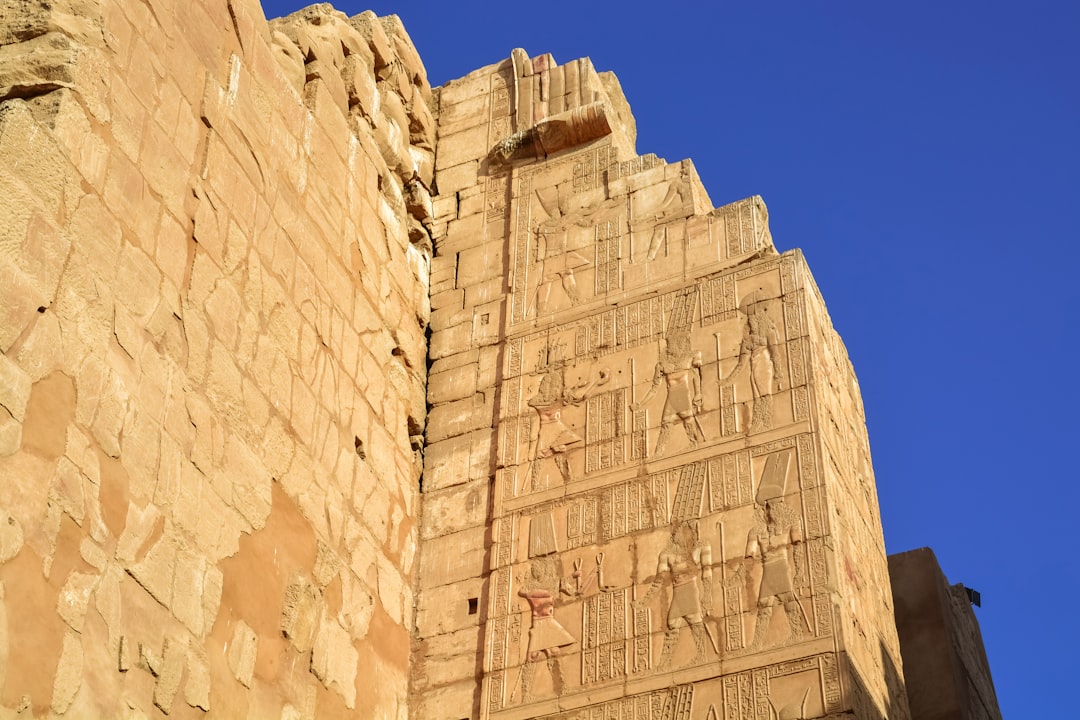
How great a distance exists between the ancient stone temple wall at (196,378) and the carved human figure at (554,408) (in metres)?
0.75

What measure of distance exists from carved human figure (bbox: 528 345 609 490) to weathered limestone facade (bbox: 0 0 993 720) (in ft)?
0.08

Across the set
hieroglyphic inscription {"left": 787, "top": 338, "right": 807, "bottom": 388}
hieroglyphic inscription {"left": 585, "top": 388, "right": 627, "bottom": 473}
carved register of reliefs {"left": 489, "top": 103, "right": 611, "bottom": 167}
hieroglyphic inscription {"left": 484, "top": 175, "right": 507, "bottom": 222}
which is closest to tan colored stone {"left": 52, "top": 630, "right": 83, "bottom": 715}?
hieroglyphic inscription {"left": 585, "top": 388, "right": 627, "bottom": 473}

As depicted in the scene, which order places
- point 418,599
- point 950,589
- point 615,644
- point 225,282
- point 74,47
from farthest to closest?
point 950,589, point 418,599, point 615,644, point 225,282, point 74,47

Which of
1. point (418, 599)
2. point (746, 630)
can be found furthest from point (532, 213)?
point (746, 630)

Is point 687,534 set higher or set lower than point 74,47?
lower

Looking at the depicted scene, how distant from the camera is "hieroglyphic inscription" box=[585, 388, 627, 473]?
8820 millimetres

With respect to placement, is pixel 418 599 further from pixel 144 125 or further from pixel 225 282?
pixel 144 125

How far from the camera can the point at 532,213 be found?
10.3 metres

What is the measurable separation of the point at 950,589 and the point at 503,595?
4.29m

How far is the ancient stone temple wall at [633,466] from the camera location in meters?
7.87

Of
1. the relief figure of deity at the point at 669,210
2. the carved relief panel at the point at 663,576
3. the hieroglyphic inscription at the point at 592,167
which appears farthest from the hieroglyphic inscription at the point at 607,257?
the carved relief panel at the point at 663,576

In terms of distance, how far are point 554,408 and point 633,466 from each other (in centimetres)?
74

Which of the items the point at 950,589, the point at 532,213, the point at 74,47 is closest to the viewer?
the point at 74,47

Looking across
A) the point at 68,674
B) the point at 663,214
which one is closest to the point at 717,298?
the point at 663,214
